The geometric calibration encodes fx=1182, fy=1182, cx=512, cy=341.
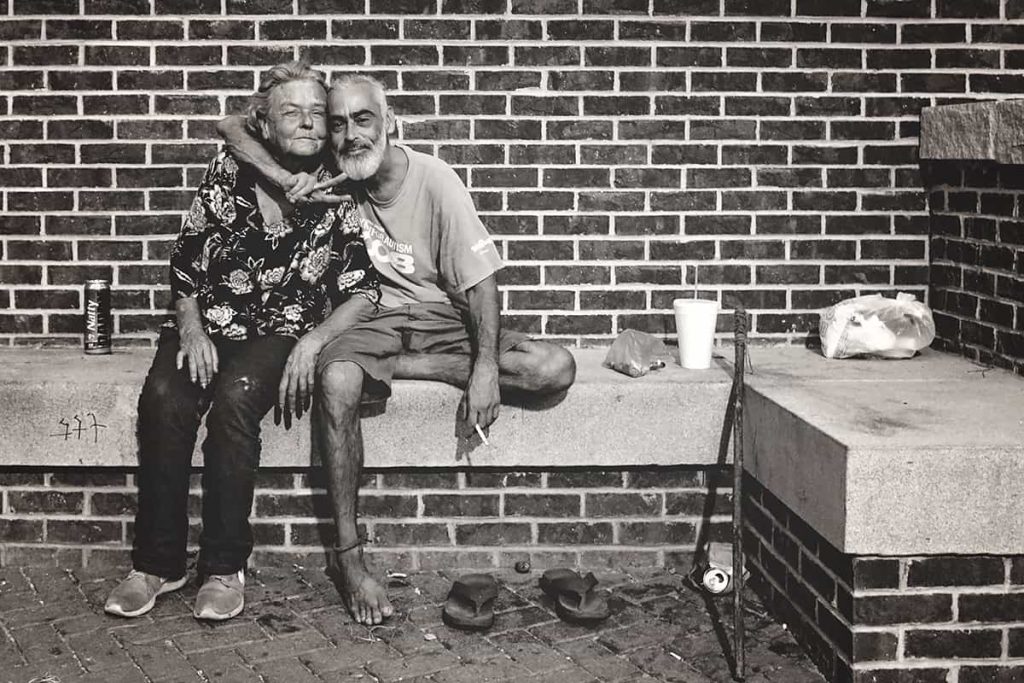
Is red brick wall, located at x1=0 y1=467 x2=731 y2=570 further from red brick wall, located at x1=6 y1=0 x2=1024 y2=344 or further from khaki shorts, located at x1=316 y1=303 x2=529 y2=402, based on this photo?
red brick wall, located at x1=6 y1=0 x2=1024 y2=344

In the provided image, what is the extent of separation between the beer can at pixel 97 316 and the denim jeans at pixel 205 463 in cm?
75

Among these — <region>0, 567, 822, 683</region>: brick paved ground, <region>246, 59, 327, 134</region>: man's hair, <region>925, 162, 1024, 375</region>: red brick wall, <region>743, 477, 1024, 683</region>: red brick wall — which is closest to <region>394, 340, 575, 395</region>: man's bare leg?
<region>0, 567, 822, 683</region>: brick paved ground

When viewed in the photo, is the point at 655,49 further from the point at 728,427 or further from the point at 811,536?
the point at 811,536

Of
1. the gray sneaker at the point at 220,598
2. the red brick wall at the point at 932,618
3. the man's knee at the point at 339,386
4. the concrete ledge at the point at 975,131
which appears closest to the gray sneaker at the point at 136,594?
the gray sneaker at the point at 220,598

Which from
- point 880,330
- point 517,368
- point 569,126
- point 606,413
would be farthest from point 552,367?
point 880,330

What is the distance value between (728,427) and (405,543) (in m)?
1.35

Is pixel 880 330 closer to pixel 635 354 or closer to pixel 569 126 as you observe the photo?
pixel 635 354

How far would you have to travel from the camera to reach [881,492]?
3.35 m

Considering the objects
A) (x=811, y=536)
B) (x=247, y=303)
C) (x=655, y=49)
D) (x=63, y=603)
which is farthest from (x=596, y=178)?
(x=63, y=603)

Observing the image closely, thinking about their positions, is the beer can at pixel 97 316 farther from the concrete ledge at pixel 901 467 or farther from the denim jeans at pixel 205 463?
the concrete ledge at pixel 901 467

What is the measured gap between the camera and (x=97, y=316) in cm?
488

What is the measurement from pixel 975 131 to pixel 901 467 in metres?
1.86

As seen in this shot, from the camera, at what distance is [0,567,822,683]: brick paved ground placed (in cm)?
363

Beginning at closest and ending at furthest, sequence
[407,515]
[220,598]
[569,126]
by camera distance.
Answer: [220,598], [407,515], [569,126]
